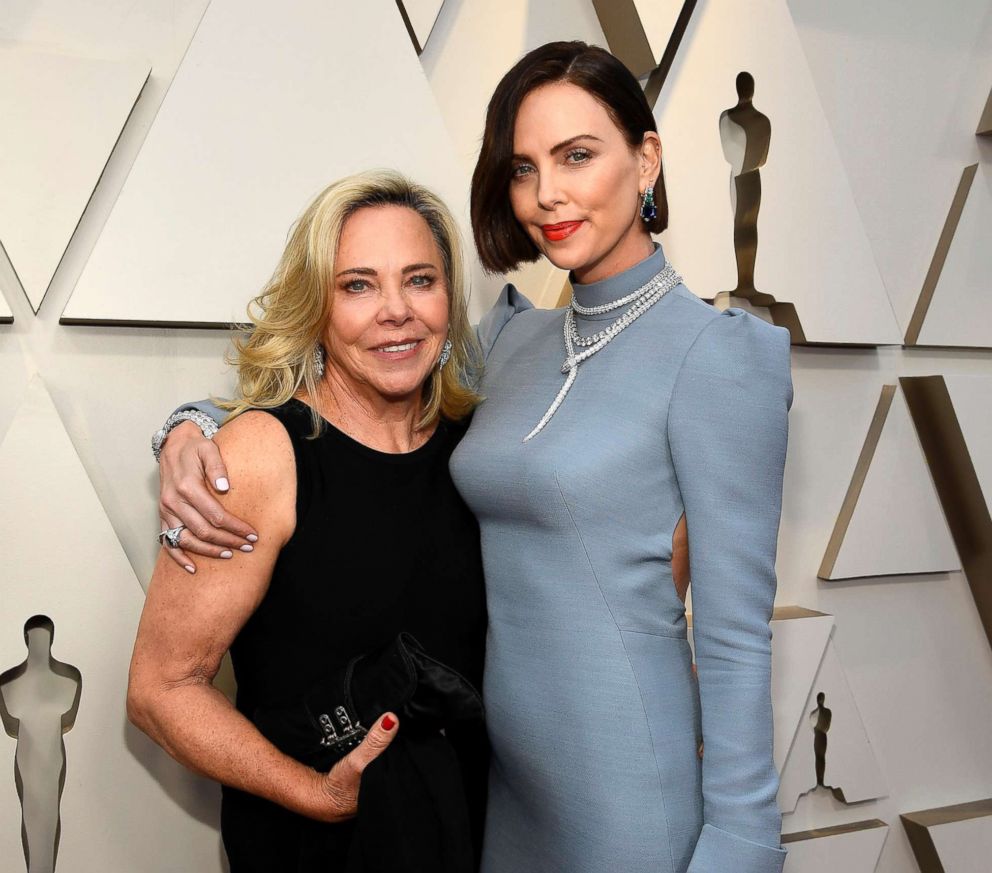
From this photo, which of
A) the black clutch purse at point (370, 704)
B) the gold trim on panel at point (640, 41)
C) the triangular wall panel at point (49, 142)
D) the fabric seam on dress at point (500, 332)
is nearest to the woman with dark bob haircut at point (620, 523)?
the black clutch purse at point (370, 704)

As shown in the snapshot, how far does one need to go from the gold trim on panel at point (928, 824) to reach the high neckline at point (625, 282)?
151cm

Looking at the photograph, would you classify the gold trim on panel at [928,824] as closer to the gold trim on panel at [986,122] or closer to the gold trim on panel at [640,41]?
the gold trim on panel at [986,122]

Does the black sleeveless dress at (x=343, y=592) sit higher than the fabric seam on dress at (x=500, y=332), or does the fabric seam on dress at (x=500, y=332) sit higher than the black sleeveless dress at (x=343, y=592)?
the fabric seam on dress at (x=500, y=332)

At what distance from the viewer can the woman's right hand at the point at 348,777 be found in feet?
3.85

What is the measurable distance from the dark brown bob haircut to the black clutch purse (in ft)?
2.00

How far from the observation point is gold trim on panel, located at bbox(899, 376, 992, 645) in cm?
206

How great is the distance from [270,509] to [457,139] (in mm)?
926

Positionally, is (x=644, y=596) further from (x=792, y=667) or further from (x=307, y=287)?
(x=792, y=667)

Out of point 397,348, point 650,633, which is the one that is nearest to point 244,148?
point 397,348

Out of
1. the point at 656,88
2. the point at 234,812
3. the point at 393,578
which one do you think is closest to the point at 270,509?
the point at 393,578

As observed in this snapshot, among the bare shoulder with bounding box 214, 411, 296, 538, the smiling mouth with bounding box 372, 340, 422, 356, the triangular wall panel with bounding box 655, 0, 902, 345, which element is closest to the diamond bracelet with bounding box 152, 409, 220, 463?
the bare shoulder with bounding box 214, 411, 296, 538

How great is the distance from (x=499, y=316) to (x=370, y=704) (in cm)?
70

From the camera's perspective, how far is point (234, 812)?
4.41 feet

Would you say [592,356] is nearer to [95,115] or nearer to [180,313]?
[180,313]
